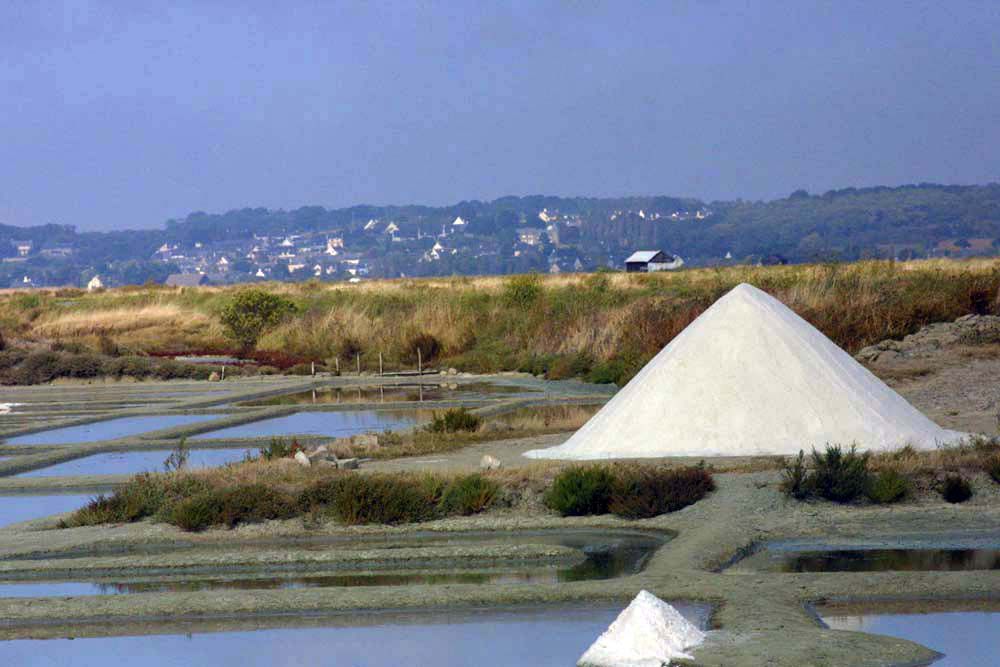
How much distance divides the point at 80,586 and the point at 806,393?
6.84 m

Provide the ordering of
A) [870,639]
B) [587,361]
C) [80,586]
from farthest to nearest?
1. [587,361]
2. [80,586]
3. [870,639]

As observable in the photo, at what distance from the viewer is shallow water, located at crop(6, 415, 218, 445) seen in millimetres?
20203

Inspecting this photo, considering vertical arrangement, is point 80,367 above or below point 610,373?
below

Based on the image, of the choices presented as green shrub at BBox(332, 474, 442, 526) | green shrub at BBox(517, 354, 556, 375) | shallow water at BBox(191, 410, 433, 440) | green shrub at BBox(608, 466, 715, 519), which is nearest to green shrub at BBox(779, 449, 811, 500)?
green shrub at BBox(608, 466, 715, 519)

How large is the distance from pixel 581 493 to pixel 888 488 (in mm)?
2415

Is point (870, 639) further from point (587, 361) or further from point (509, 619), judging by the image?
point (587, 361)

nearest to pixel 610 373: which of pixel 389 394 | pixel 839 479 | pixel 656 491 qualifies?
pixel 389 394

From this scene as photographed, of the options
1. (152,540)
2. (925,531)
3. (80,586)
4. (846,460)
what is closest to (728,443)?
(846,460)

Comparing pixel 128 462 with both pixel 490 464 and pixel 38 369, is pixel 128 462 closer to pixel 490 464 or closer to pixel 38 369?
pixel 490 464

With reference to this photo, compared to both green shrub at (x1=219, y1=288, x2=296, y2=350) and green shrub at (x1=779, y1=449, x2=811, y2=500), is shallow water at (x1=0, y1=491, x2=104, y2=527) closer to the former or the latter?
green shrub at (x1=779, y1=449, x2=811, y2=500)

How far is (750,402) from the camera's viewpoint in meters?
13.8

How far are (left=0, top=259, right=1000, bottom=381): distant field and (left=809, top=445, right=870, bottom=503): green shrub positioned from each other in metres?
13.9

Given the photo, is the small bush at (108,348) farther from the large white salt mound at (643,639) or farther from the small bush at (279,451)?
the large white salt mound at (643,639)

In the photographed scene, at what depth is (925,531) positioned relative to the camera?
1076 cm
